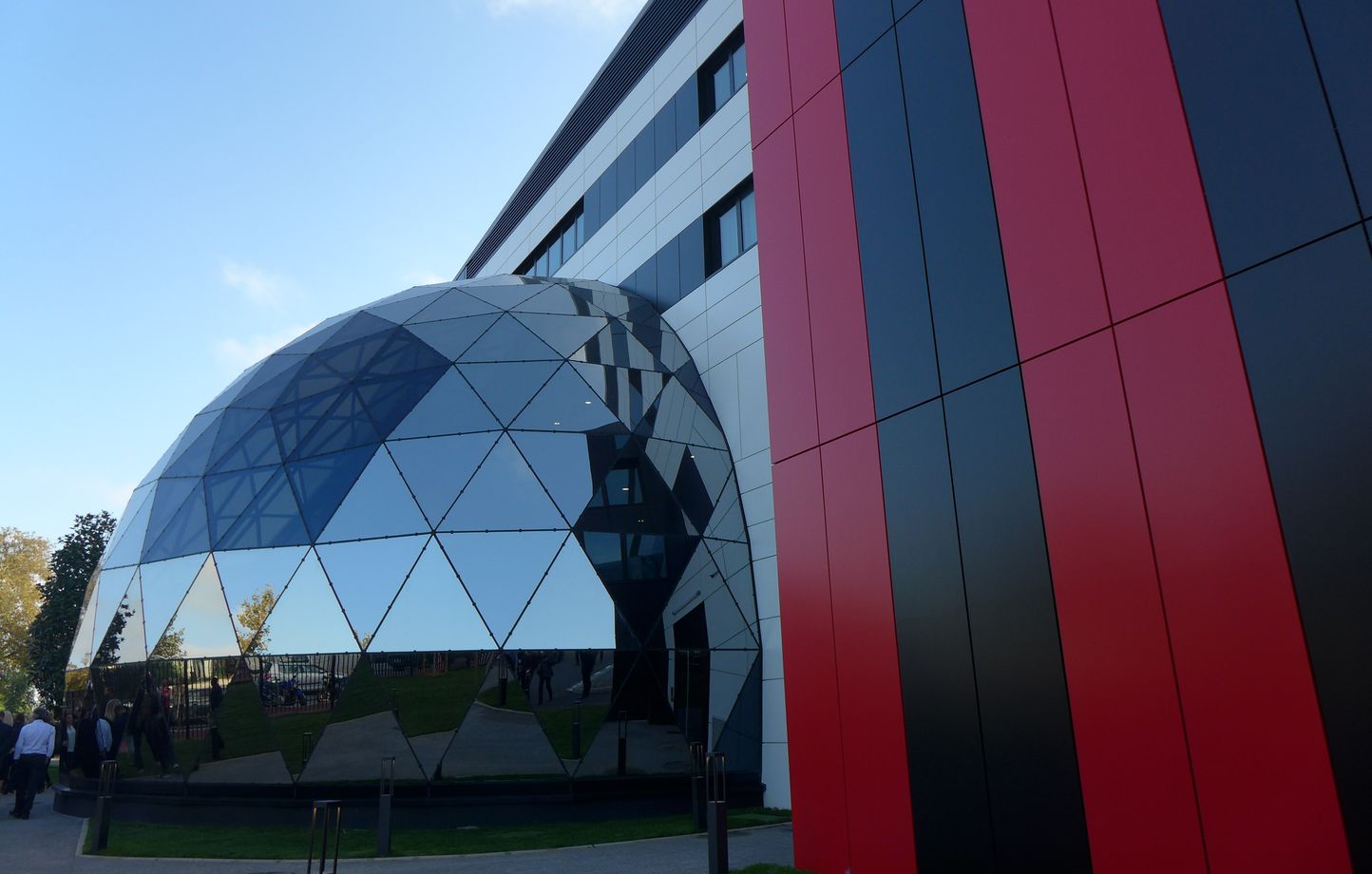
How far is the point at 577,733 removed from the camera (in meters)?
13.3

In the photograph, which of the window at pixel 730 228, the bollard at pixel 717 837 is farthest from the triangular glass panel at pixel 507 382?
the bollard at pixel 717 837

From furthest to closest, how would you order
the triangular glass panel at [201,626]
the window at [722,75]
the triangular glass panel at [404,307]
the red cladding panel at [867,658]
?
1. the window at [722,75]
2. the triangular glass panel at [404,307]
3. the triangular glass panel at [201,626]
4. the red cladding panel at [867,658]

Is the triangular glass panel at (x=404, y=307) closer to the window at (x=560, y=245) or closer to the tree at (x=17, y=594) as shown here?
the window at (x=560, y=245)

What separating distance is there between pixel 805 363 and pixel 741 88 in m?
10.3

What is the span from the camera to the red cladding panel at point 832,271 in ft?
30.9

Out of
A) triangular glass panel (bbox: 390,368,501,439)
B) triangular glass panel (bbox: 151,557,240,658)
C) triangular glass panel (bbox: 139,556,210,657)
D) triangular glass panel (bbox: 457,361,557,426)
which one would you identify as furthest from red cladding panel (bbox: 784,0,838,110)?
triangular glass panel (bbox: 139,556,210,657)

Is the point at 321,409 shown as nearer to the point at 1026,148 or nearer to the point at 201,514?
the point at 201,514

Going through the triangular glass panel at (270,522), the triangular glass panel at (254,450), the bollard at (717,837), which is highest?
the triangular glass panel at (254,450)

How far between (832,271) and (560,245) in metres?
19.2

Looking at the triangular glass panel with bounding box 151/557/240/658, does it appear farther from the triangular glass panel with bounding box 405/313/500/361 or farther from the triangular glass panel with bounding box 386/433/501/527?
the triangular glass panel with bounding box 405/313/500/361

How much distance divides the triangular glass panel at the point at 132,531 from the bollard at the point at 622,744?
32.9 ft

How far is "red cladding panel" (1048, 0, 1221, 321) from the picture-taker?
623 cm

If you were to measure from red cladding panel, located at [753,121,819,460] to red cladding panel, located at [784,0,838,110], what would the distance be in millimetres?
546

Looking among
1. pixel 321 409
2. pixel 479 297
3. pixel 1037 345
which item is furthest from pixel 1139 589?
pixel 479 297
